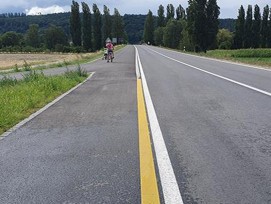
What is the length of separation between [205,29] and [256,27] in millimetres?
45626

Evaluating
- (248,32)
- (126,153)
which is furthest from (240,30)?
(126,153)

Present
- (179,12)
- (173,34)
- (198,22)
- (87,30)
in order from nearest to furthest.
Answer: (198,22)
(87,30)
(173,34)
(179,12)

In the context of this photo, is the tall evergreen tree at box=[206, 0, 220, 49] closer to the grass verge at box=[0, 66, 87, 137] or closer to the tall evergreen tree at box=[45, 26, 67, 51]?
the grass verge at box=[0, 66, 87, 137]

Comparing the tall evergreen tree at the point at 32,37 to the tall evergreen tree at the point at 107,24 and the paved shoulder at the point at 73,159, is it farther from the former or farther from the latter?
the paved shoulder at the point at 73,159

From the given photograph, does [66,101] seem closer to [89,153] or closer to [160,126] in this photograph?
[160,126]

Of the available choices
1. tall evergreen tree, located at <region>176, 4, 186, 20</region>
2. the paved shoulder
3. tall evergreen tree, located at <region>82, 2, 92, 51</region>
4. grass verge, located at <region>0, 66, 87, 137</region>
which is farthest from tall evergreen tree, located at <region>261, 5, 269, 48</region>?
the paved shoulder

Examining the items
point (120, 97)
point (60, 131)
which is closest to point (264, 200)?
point (60, 131)

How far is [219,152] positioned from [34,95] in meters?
7.28

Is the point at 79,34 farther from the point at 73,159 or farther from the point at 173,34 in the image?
the point at 73,159

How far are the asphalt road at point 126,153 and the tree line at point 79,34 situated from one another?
10428cm

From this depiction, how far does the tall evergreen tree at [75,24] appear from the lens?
111 metres

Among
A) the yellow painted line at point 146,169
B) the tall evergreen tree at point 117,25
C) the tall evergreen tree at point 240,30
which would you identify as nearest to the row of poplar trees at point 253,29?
the tall evergreen tree at point 240,30

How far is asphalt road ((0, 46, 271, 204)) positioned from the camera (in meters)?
4.04

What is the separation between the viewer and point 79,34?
372 feet
